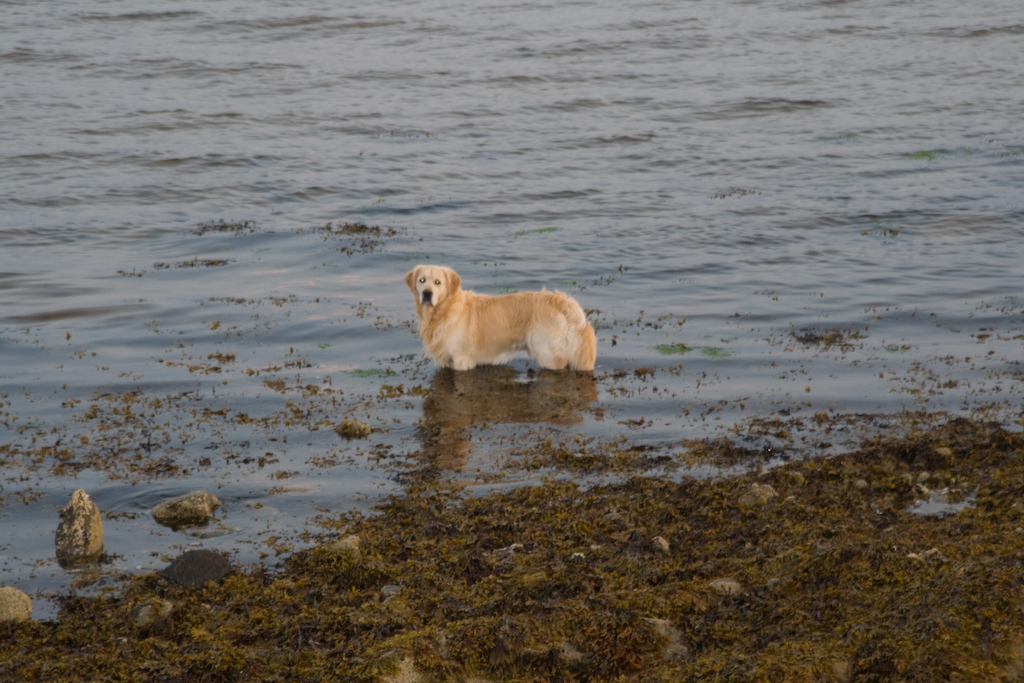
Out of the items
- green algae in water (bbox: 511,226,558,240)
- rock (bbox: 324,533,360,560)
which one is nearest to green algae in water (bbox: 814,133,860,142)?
green algae in water (bbox: 511,226,558,240)

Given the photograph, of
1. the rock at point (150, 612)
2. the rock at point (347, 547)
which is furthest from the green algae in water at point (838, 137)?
the rock at point (150, 612)

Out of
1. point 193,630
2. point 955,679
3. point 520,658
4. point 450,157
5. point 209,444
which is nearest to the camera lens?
point 955,679

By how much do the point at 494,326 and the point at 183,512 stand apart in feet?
13.3

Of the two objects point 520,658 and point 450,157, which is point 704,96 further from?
point 520,658

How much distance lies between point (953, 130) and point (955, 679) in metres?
20.2

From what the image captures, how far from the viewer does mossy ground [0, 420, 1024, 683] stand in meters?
3.71

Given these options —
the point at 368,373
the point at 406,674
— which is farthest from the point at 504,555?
the point at 368,373

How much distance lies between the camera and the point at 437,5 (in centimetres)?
3800

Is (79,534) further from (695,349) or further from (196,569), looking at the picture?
(695,349)

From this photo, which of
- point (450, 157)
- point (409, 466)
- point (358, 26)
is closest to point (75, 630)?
point (409, 466)

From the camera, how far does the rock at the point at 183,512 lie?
5570 millimetres

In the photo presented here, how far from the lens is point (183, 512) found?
5594mm

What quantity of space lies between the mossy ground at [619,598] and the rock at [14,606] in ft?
0.20

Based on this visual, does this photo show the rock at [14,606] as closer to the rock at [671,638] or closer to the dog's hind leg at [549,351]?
the rock at [671,638]
